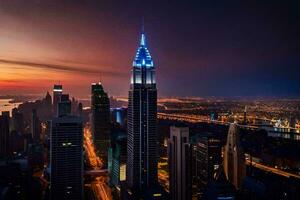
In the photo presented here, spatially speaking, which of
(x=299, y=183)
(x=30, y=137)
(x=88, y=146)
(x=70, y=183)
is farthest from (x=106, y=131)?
(x=299, y=183)

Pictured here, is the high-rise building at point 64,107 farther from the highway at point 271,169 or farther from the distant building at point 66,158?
the highway at point 271,169

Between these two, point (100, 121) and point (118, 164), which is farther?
point (100, 121)

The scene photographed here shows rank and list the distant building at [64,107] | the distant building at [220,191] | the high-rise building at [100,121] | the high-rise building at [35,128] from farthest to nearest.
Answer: the high-rise building at [100,121] < the high-rise building at [35,128] < the distant building at [64,107] < the distant building at [220,191]

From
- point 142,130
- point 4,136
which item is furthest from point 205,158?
point 4,136

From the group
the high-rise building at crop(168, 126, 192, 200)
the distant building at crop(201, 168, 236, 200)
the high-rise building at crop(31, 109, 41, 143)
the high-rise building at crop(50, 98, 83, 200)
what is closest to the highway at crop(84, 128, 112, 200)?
the high-rise building at crop(50, 98, 83, 200)

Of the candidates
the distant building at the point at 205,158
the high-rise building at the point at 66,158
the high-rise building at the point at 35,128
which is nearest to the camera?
the distant building at the point at 205,158

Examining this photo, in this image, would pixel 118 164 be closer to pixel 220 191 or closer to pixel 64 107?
pixel 64 107

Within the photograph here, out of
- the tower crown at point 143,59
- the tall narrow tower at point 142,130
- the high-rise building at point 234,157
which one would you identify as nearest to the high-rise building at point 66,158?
the tall narrow tower at point 142,130
